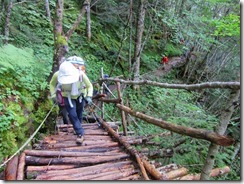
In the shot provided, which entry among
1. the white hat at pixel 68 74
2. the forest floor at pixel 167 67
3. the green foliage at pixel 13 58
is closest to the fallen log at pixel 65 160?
the white hat at pixel 68 74

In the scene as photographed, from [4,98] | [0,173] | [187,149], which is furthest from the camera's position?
[4,98]

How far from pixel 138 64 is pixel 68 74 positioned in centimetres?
684

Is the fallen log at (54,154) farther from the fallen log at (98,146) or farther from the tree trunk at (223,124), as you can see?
the tree trunk at (223,124)

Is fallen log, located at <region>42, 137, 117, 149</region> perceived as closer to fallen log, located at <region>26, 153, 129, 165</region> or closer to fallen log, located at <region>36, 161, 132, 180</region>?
fallen log, located at <region>26, 153, 129, 165</region>

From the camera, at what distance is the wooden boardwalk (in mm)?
2965

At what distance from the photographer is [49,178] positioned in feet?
9.43

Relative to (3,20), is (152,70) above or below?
below

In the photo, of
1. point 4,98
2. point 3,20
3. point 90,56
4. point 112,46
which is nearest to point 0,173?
point 4,98

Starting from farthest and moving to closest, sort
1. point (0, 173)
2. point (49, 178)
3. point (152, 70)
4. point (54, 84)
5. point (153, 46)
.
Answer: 1. point (153, 46)
2. point (152, 70)
3. point (54, 84)
4. point (0, 173)
5. point (49, 178)

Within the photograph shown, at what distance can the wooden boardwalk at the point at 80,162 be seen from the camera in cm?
296

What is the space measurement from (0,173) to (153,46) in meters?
A: 14.2

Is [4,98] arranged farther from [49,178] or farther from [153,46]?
[153,46]

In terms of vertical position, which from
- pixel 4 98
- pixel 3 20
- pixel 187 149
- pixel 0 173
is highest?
pixel 3 20

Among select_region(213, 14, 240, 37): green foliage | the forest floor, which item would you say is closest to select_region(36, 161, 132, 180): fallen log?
select_region(213, 14, 240, 37): green foliage
